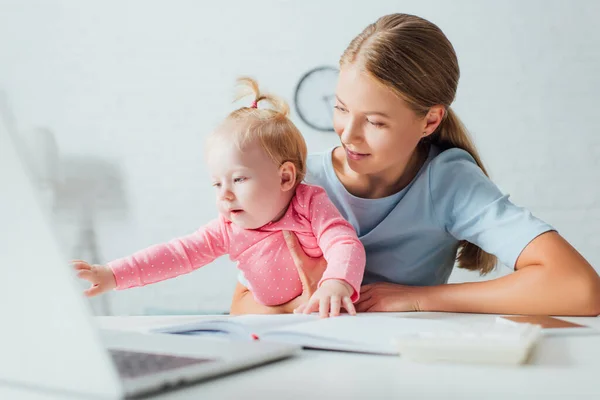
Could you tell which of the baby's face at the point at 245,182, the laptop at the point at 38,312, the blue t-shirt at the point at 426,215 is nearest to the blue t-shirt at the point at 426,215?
the blue t-shirt at the point at 426,215

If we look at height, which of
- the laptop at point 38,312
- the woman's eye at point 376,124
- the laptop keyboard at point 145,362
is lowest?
the laptop keyboard at point 145,362

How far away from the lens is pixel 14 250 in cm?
41

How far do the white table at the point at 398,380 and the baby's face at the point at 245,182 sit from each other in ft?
1.89

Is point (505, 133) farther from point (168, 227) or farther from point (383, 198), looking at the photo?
point (383, 198)

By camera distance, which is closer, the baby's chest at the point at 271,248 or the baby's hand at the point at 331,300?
the baby's hand at the point at 331,300

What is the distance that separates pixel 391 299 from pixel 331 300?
22 cm

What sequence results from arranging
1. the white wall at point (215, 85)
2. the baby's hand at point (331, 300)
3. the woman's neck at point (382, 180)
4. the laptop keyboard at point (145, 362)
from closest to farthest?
1. the laptop keyboard at point (145, 362)
2. the baby's hand at point (331, 300)
3. the woman's neck at point (382, 180)
4. the white wall at point (215, 85)

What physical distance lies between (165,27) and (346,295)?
3.36m

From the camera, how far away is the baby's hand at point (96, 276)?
3.80 feet


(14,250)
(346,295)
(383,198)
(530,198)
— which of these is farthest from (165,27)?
(14,250)

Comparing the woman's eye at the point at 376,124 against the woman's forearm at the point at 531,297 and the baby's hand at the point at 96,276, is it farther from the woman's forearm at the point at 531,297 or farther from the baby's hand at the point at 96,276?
the baby's hand at the point at 96,276

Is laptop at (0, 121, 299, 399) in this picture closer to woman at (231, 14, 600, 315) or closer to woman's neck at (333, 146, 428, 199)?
woman at (231, 14, 600, 315)

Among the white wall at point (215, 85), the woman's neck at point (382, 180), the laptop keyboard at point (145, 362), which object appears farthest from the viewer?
the white wall at point (215, 85)

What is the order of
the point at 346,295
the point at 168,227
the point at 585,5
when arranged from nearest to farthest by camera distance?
the point at 346,295 < the point at 585,5 < the point at 168,227
